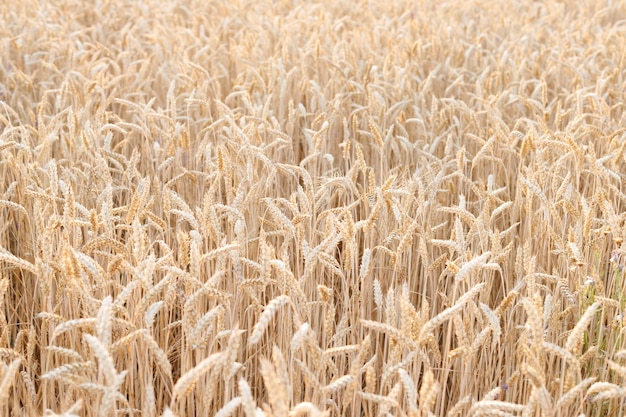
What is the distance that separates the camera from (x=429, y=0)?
5.23 m

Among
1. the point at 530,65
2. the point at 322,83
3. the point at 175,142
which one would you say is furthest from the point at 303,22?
the point at 175,142

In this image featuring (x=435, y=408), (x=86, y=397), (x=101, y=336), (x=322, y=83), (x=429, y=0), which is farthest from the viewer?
(x=429, y=0)

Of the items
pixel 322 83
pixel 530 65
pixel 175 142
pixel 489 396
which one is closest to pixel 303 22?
pixel 322 83

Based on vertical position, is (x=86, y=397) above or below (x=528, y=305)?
below

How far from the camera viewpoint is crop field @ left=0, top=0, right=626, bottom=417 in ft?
4.29

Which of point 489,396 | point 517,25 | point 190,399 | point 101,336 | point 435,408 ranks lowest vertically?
point 435,408

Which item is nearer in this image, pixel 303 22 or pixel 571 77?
pixel 571 77

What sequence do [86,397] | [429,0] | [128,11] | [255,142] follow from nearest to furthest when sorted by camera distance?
1. [86,397]
2. [255,142]
3. [128,11]
4. [429,0]

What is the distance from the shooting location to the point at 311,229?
1.84 metres

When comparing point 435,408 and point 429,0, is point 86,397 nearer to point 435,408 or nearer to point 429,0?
point 435,408

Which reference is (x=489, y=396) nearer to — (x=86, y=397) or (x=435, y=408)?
(x=435, y=408)

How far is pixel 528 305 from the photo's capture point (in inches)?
45.1

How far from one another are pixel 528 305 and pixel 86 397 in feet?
2.76

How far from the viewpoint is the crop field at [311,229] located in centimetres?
131
